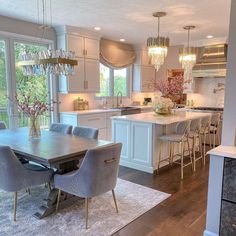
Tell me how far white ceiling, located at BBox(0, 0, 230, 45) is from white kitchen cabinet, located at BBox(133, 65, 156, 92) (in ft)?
5.70

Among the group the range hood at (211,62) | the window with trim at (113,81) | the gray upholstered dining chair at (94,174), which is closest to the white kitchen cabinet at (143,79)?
the window with trim at (113,81)

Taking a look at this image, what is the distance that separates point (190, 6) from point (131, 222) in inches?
126

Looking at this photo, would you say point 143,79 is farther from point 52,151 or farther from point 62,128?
point 52,151

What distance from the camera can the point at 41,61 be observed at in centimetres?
280

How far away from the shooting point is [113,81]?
21.9 ft

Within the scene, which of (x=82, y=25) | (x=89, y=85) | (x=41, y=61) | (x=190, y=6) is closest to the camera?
(x=41, y=61)

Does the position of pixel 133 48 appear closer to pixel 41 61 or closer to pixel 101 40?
pixel 101 40

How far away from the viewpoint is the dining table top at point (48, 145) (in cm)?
241

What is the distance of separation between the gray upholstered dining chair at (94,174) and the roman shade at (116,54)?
414 cm

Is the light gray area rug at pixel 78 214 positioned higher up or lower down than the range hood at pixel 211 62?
lower down

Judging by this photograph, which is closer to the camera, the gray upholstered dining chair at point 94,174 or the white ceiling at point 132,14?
the gray upholstered dining chair at point 94,174

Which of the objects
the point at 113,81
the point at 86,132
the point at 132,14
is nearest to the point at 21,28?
the point at 132,14

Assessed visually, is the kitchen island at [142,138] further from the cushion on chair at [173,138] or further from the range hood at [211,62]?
the range hood at [211,62]

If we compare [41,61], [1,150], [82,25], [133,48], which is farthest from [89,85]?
[1,150]
